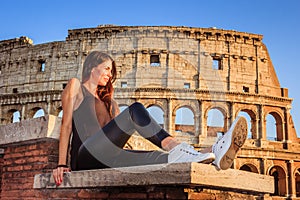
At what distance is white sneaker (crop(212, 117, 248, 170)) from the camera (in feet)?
7.57

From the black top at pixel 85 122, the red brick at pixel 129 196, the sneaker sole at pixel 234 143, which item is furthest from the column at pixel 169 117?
the sneaker sole at pixel 234 143

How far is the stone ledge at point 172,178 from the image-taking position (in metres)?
2.16

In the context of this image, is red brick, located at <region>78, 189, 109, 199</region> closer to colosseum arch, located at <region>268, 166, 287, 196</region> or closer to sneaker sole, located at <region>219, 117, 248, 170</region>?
sneaker sole, located at <region>219, 117, 248, 170</region>

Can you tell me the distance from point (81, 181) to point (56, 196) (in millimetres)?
Answer: 554

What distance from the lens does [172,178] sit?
2.19m

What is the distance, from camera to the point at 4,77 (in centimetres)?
2583

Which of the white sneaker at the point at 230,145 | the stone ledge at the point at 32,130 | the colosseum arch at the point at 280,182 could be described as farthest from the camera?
the colosseum arch at the point at 280,182

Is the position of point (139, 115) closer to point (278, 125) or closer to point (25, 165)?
point (25, 165)

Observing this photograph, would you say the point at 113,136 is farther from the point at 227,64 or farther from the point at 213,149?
the point at 227,64

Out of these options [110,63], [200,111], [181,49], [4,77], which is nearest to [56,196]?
[110,63]

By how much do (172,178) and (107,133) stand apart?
29.3 inches

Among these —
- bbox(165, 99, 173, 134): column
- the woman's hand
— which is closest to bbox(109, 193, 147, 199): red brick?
the woman's hand

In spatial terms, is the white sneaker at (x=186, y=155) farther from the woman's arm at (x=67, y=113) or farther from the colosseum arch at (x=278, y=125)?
the colosseum arch at (x=278, y=125)

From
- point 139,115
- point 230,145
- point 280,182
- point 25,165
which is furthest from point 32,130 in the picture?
point 280,182
